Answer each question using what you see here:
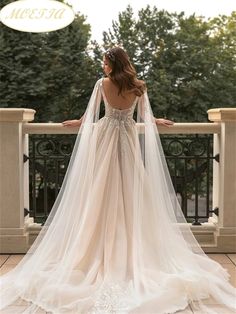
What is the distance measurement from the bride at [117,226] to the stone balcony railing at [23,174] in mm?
635

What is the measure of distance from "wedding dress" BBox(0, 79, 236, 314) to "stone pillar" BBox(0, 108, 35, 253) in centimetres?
64

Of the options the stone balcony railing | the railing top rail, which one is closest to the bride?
the railing top rail

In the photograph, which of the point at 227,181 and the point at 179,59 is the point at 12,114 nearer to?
the point at 227,181

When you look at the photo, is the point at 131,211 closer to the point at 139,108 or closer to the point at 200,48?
the point at 139,108

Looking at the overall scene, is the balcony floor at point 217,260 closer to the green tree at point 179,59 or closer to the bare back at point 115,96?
the bare back at point 115,96


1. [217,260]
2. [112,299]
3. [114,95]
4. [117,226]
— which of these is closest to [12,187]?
[117,226]

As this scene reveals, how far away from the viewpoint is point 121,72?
10.0 feet

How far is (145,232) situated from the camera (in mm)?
3066

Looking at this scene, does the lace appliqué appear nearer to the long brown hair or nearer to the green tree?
the long brown hair

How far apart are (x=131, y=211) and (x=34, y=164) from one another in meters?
1.21

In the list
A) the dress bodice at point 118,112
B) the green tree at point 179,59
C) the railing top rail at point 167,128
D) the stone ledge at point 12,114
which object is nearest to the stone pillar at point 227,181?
the railing top rail at point 167,128

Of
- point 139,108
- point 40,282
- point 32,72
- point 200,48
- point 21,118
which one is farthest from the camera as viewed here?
point 200,48

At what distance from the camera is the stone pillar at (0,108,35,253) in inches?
147

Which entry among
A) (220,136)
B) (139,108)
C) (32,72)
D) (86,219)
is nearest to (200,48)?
(32,72)
